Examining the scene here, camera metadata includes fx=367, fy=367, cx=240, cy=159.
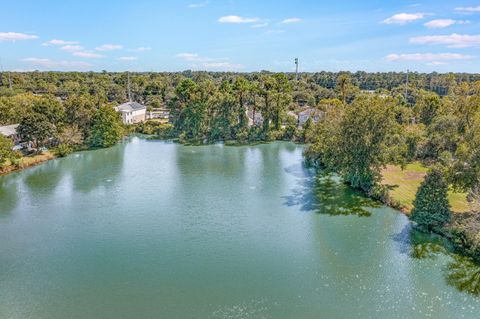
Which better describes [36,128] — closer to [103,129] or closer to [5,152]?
[5,152]

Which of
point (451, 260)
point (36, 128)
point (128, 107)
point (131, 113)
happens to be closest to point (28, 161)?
point (36, 128)

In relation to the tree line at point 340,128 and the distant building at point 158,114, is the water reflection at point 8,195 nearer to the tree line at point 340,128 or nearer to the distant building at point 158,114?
the tree line at point 340,128

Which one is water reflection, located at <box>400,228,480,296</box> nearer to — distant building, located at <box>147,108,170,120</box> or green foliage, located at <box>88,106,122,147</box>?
green foliage, located at <box>88,106,122,147</box>

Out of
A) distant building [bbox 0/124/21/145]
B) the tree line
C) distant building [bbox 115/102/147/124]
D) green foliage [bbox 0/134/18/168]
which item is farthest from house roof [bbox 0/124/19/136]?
distant building [bbox 115/102/147/124]

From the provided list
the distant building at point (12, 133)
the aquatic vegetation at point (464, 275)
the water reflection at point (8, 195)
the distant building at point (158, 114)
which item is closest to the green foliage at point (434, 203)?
the aquatic vegetation at point (464, 275)

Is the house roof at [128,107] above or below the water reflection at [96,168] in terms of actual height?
above

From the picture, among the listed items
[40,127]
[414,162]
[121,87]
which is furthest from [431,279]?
[121,87]

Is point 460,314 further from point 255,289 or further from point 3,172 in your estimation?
point 3,172
